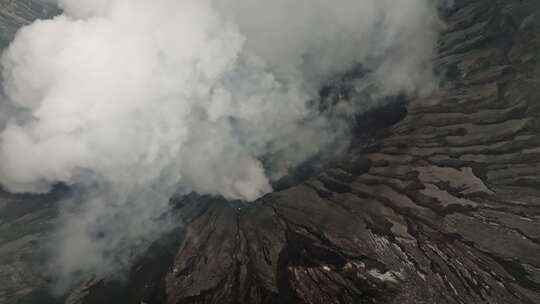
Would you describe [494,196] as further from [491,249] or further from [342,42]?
[342,42]

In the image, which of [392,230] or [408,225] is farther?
[408,225]

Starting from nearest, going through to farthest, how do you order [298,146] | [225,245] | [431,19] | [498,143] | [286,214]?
[225,245] → [286,214] → [498,143] → [298,146] → [431,19]

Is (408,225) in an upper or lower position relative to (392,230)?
lower

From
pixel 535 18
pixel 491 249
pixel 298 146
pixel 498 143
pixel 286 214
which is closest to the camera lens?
pixel 491 249

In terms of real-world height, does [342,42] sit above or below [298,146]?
above

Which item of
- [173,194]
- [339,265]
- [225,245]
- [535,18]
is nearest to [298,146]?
[173,194]

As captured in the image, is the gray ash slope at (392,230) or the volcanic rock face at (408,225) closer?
the volcanic rock face at (408,225)

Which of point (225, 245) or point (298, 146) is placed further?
point (298, 146)

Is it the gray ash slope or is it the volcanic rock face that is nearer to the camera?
the volcanic rock face
